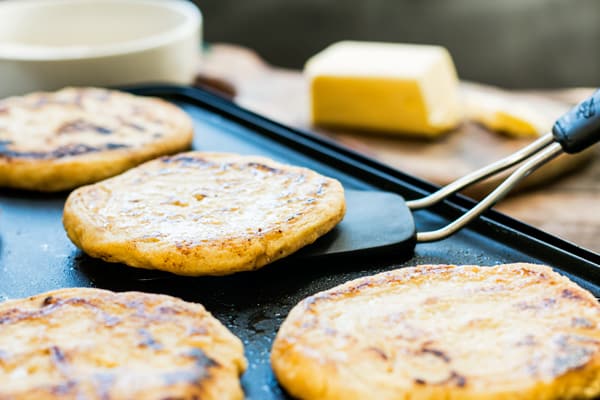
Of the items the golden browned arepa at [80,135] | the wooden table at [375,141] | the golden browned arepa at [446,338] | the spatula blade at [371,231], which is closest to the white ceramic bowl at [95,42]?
the golden browned arepa at [80,135]

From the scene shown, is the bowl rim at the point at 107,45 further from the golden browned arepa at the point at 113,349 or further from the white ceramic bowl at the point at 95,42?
the golden browned arepa at the point at 113,349

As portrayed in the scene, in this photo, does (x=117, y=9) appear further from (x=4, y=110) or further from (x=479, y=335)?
(x=479, y=335)

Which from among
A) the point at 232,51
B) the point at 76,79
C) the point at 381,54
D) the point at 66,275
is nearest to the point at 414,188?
the point at 66,275

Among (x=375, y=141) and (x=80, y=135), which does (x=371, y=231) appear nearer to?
(x=80, y=135)

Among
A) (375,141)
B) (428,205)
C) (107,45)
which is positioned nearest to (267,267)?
(428,205)

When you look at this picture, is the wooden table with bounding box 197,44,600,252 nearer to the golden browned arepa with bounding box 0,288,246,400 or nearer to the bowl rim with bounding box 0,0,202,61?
the bowl rim with bounding box 0,0,202,61

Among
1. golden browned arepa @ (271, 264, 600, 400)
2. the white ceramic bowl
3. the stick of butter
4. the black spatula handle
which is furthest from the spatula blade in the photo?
the stick of butter
